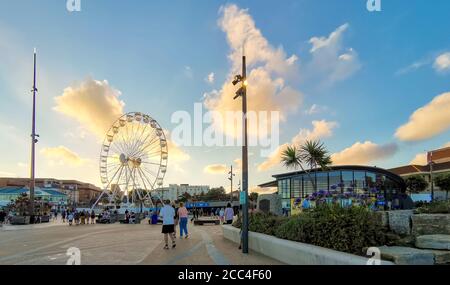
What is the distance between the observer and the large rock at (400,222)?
937 centimetres

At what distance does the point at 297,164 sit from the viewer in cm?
2580

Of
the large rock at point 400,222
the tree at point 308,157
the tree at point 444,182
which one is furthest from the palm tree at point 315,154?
the tree at point 444,182

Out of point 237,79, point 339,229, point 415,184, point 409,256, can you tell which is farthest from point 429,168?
point 409,256

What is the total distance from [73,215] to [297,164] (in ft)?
72.0

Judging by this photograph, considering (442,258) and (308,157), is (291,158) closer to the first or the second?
(308,157)

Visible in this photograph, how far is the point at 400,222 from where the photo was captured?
961 centimetres

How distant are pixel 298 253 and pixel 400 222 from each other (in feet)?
9.02

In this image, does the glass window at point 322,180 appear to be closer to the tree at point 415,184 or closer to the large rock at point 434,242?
the tree at point 415,184

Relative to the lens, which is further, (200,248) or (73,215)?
(73,215)
